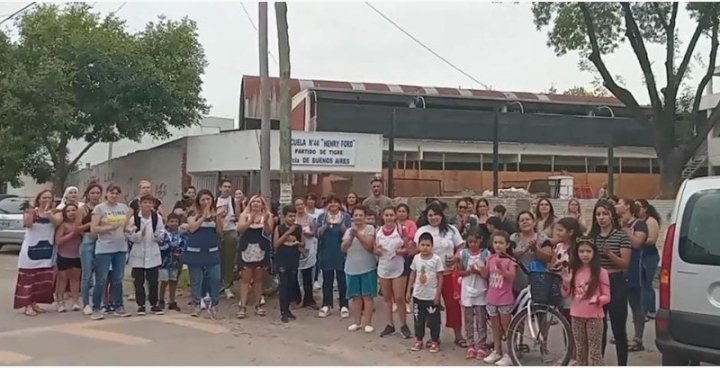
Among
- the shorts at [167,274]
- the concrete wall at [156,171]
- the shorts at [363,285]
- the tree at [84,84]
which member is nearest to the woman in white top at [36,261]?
the shorts at [167,274]

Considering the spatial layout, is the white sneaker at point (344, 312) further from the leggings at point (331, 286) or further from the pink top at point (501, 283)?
the pink top at point (501, 283)

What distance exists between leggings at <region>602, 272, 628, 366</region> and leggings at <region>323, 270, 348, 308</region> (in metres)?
3.89

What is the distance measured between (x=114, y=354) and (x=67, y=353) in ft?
1.53

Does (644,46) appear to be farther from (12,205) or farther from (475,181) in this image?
(12,205)

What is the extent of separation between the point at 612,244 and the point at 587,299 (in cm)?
65

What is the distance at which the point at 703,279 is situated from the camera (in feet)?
19.3

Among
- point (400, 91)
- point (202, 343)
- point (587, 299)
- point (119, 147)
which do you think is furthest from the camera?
point (119, 147)

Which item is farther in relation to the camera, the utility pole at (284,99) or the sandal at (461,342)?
the utility pole at (284,99)

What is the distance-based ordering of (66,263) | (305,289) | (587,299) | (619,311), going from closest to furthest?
(587,299) < (619,311) < (66,263) < (305,289)

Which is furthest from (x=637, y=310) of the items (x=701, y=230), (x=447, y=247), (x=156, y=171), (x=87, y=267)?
(x=156, y=171)

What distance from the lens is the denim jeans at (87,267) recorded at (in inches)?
384

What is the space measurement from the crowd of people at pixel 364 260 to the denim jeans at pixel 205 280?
0.05ft

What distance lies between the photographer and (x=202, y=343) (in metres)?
8.06

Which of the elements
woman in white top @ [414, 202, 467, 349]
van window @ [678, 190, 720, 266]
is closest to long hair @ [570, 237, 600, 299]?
van window @ [678, 190, 720, 266]
